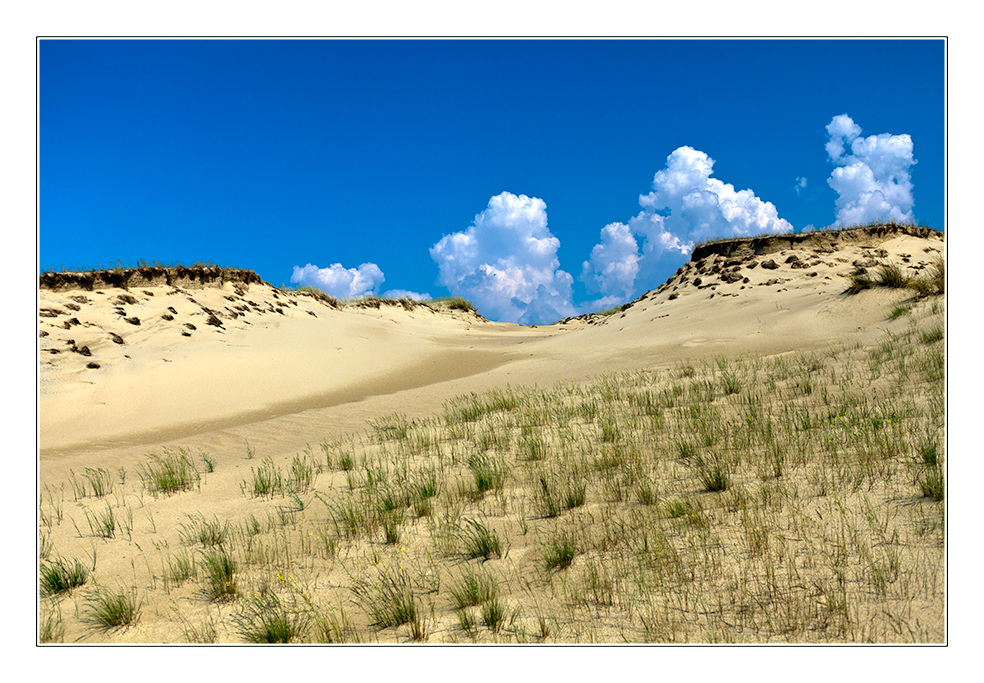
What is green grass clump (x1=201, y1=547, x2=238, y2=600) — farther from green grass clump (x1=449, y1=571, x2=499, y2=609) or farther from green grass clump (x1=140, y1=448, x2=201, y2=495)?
green grass clump (x1=140, y1=448, x2=201, y2=495)

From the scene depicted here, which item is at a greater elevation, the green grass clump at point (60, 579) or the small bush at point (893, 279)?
the small bush at point (893, 279)

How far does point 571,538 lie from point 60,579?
4.05 meters

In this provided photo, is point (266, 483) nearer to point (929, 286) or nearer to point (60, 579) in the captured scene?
point (60, 579)

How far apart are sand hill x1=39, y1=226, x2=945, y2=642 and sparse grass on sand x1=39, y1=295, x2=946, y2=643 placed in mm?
44

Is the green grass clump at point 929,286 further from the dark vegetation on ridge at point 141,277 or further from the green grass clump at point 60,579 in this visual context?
the dark vegetation on ridge at point 141,277

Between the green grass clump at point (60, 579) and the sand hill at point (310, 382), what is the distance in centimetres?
12

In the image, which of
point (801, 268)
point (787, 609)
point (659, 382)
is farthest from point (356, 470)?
point (801, 268)

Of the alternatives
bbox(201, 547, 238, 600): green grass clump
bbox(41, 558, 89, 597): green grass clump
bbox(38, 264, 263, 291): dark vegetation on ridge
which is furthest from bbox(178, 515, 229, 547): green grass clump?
bbox(38, 264, 263, 291): dark vegetation on ridge

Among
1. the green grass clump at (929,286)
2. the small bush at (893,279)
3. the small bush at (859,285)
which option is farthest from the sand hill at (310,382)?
the small bush at (859,285)

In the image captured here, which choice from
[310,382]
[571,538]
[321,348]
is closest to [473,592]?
[571,538]

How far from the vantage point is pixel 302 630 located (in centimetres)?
366

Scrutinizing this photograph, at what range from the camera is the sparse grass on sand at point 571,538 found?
11.3ft

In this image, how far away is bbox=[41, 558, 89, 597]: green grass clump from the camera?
4574mm

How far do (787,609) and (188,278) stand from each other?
2182 centimetres
